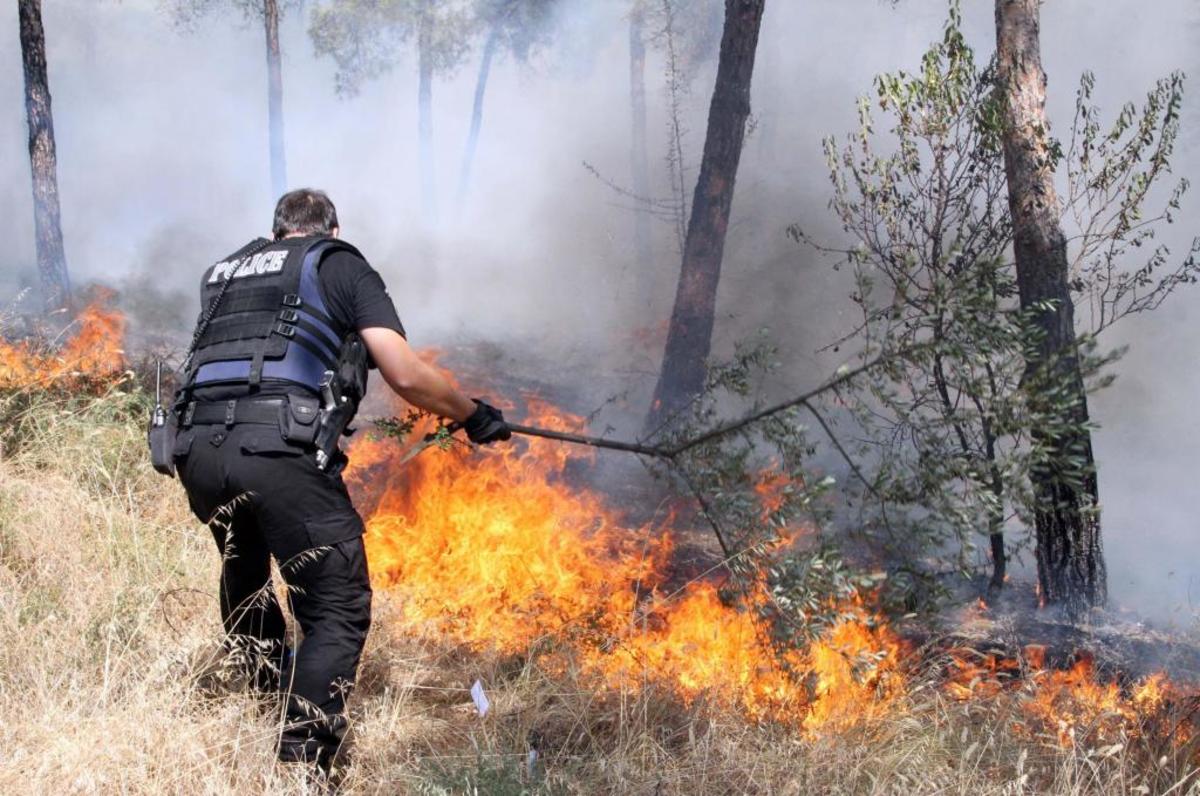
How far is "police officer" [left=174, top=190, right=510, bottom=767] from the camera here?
3254mm

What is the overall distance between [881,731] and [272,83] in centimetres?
1676

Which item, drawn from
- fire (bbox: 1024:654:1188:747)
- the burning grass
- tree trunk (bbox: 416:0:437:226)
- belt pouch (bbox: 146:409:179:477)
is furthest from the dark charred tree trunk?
belt pouch (bbox: 146:409:179:477)

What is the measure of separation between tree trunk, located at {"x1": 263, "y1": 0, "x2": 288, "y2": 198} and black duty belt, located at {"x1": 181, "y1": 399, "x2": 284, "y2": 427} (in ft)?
50.6

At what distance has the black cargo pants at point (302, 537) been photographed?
3232 mm

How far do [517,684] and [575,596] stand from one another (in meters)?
1.07

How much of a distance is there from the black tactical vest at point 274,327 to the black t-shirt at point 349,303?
2 cm

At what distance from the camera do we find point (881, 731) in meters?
3.71

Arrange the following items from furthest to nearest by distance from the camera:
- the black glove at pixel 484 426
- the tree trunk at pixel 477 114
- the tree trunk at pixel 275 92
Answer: the tree trunk at pixel 477 114 → the tree trunk at pixel 275 92 → the black glove at pixel 484 426

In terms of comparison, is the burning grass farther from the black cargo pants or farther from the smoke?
the smoke

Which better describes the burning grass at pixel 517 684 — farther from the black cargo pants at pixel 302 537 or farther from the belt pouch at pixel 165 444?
the belt pouch at pixel 165 444

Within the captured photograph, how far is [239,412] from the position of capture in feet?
10.8

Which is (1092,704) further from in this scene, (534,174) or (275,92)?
(534,174)

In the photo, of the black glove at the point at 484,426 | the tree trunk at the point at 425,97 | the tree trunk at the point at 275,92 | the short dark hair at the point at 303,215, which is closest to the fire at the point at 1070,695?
the black glove at the point at 484,426

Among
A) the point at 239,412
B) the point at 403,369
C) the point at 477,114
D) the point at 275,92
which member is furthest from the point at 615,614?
the point at 477,114
